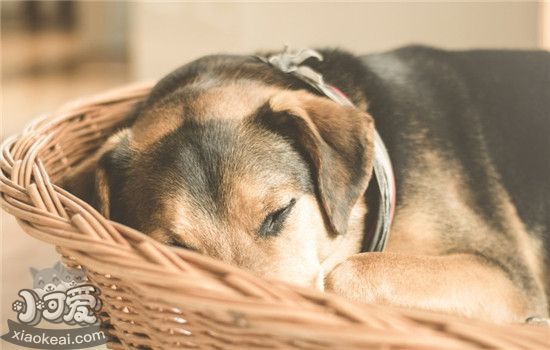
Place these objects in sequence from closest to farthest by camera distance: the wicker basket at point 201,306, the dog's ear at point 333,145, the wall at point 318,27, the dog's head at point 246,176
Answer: the wicker basket at point 201,306
the dog's head at point 246,176
the dog's ear at point 333,145
the wall at point 318,27

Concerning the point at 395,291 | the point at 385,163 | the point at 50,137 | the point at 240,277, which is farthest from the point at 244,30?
the point at 240,277

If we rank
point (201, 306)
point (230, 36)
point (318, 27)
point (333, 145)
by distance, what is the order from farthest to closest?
1. point (230, 36)
2. point (318, 27)
3. point (333, 145)
4. point (201, 306)

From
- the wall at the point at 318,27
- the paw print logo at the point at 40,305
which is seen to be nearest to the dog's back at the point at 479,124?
the paw print logo at the point at 40,305

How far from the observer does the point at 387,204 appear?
2057mm

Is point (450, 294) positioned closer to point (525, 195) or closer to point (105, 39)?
point (525, 195)

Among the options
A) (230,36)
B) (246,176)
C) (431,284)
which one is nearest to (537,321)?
(431,284)

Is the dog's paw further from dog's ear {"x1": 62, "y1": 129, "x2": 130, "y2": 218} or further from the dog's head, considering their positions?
dog's ear {"x1": 62, "y1": 129, "x2": 130, "y2": 218}

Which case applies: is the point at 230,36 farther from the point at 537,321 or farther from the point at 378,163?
the point at 537,321

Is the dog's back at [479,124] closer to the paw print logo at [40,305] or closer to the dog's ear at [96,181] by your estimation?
the dog's ear at [96,181]

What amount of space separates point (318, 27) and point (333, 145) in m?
2.80

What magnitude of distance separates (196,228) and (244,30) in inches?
127

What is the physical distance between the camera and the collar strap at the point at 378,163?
2.05m

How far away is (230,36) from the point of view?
4859 millimetres

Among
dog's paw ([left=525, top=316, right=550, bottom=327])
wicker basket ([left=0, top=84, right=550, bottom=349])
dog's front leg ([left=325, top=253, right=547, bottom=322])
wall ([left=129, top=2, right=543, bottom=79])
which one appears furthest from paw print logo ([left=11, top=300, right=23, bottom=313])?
wall ([left=129, top=2, right=543, bottom=79])
